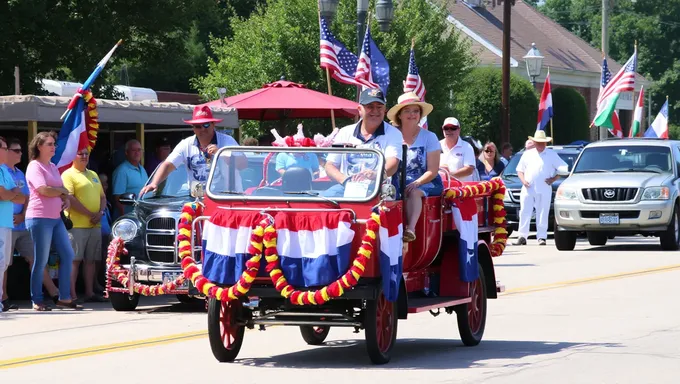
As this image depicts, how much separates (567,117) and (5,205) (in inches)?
1930

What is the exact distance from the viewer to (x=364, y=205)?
33.7 feet

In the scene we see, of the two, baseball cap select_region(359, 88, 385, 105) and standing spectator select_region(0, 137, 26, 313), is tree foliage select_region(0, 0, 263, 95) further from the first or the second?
baseball cap select_region(359, 88, 385, 105)

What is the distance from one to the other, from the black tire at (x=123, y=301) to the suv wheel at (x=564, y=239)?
37.7 feet

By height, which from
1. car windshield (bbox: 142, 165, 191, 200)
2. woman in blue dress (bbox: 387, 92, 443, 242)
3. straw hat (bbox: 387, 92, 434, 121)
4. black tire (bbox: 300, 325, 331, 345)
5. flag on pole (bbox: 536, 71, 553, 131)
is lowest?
black tire (bbox: 300, 325, 331, 345)

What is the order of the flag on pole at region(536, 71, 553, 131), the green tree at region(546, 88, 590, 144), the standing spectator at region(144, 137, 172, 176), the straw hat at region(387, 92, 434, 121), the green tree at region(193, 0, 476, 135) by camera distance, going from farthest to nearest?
the green tree at region(546, 88, 590, 144) < the green tree at region(193, 0, 476, 135) < the flag on pole at region(536, 71, 553, 131) < the standing spectator at region(144, 137, 172, 176) < the straw hat at region(387, 92, 434, 121)

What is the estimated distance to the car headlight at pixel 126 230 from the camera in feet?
49.7

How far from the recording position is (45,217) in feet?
49.3

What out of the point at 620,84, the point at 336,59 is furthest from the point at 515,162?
the point at 620,84

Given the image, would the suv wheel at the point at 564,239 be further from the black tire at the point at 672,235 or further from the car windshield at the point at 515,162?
the car windshield at the point at 515,162

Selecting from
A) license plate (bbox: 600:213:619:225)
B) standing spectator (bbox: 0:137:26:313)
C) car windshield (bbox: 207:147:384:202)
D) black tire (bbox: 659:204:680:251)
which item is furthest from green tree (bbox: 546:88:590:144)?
car windshield (bbox: 207:147:384:202)

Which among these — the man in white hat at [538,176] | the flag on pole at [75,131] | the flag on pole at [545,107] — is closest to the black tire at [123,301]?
the flag on pole at [75,131]

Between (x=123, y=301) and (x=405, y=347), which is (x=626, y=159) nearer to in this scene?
(x=123, y=301)

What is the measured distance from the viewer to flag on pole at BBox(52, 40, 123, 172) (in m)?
16.2

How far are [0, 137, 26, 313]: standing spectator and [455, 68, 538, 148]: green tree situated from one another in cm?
3484
